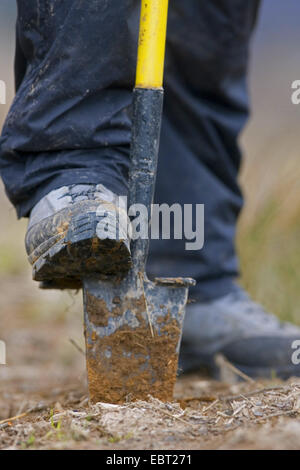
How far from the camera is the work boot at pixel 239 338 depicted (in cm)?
217

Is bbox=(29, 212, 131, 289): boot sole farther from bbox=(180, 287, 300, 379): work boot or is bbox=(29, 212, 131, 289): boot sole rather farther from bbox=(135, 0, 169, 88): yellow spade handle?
bbox=(180, 287, 300, 379): work boot

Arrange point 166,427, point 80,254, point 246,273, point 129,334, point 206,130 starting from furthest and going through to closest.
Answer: point 246,273 < point 206,130 < point 129,334 < point 80,254 < point 166,427

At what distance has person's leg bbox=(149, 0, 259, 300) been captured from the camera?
2299 mm

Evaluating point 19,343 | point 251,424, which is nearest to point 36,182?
point 251,424

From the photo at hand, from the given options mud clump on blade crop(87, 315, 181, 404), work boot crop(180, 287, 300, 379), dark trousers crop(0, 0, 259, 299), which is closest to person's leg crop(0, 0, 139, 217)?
dark trousers crop(0, 0, 259, 299)

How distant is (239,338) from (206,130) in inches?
30.3

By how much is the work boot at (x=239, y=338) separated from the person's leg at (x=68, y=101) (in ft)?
3.18

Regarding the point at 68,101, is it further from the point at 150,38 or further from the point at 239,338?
the point at 239,338

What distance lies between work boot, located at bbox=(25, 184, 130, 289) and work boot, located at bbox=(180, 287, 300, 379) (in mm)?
969

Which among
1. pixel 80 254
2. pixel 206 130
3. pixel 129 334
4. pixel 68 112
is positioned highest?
pixel 206 130

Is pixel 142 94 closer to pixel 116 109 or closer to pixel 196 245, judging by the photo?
pixel 116 109

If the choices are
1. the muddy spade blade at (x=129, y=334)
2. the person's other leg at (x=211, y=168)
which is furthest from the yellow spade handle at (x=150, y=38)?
the person's other leg at (x=211, y=168)

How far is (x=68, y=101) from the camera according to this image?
145 centimetres

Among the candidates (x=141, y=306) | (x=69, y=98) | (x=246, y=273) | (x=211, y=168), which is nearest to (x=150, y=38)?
(x=69, y=98)
